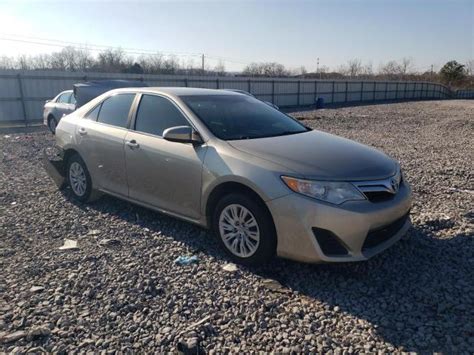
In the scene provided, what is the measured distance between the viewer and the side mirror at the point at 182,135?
12.3 ft

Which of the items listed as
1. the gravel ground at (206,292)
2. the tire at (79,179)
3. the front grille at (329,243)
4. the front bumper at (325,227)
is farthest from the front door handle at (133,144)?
the front grille at (329,243)

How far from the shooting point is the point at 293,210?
3.13 m

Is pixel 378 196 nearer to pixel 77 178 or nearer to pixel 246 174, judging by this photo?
pixel 246 174

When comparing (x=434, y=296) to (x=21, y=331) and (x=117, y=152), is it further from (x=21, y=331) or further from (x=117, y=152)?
(x=117, y=152)

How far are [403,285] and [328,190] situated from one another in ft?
3.45

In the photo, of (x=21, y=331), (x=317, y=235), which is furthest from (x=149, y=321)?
(x=317, y=235)

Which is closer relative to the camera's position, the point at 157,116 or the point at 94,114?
the point at 157,116

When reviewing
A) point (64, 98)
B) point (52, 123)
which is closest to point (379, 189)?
point (64, 98)

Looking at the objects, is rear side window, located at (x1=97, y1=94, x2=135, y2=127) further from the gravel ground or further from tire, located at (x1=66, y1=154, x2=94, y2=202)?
the gravel ground

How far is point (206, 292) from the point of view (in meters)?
3.22

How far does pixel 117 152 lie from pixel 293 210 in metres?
2.46

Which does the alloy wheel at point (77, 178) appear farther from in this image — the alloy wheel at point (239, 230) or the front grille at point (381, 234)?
the front grille at point (381, 234)

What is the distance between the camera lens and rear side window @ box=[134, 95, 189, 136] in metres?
4.19

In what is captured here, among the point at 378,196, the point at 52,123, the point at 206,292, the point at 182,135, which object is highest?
the point at 182,135
